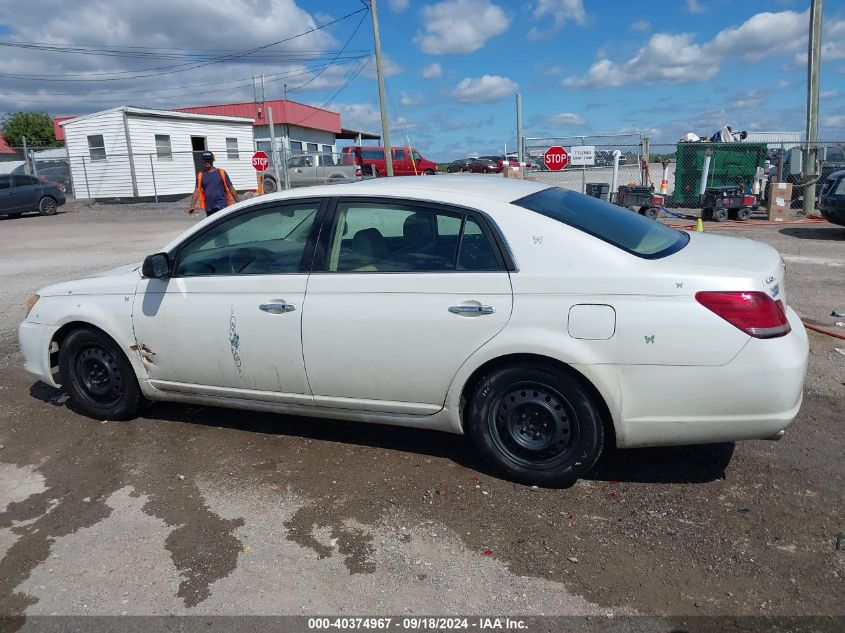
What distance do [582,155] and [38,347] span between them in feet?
54.6

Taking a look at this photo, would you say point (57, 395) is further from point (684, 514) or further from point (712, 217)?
point (712, 217)

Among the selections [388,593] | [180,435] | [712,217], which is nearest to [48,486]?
[180,435]

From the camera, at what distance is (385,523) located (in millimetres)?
3465

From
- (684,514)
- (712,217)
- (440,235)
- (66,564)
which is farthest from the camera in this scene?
(712,217)

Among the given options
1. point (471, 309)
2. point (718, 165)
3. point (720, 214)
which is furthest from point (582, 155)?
point (471, 309)

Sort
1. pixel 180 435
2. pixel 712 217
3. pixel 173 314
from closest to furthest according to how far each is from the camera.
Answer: pixel 173 314 < pixel 180 435 < pixel 712 217

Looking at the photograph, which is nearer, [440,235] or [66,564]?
[66,564]

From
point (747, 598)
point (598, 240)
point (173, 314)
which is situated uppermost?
point (598, 240)

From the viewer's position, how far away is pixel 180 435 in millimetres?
4656

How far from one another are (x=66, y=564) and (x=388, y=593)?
1.55 metres

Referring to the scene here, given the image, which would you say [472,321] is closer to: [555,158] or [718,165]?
[555,158]

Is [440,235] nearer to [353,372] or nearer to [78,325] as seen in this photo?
[353,372]

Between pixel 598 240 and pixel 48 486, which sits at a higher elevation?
pixel 598 240

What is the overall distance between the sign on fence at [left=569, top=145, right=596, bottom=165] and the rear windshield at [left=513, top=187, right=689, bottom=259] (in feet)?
50.9
